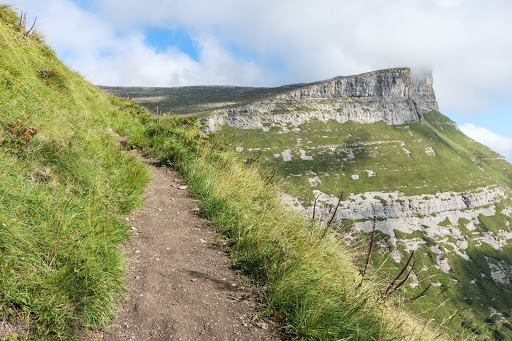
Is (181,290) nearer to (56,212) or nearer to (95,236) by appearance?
(95,236)

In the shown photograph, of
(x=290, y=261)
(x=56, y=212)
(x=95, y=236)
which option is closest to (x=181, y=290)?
(x=95, y=236)

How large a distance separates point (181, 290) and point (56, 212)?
2.17 meters

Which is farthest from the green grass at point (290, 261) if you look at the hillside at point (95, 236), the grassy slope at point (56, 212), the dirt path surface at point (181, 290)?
the grassy slope at point (56, 212)

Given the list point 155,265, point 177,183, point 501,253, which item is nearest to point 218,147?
point 177,183

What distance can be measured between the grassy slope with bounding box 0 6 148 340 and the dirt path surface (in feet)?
1.14

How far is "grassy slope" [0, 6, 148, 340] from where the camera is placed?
3064 millimetres

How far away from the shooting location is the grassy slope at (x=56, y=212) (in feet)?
10.1

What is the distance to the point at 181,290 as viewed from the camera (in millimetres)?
4289

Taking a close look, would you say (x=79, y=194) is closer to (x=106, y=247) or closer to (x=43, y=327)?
(x=106, y=247)

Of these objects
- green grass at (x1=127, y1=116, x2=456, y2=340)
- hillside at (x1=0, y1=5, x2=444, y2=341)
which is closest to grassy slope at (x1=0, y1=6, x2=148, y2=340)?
hillside at (x1=0, y1=5, x2=444, y2=341)

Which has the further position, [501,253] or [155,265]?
[501,253]

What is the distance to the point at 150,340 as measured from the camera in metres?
3.36

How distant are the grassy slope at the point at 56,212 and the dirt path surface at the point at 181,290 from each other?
0.35 metres

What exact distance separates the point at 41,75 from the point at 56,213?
7.45 m
